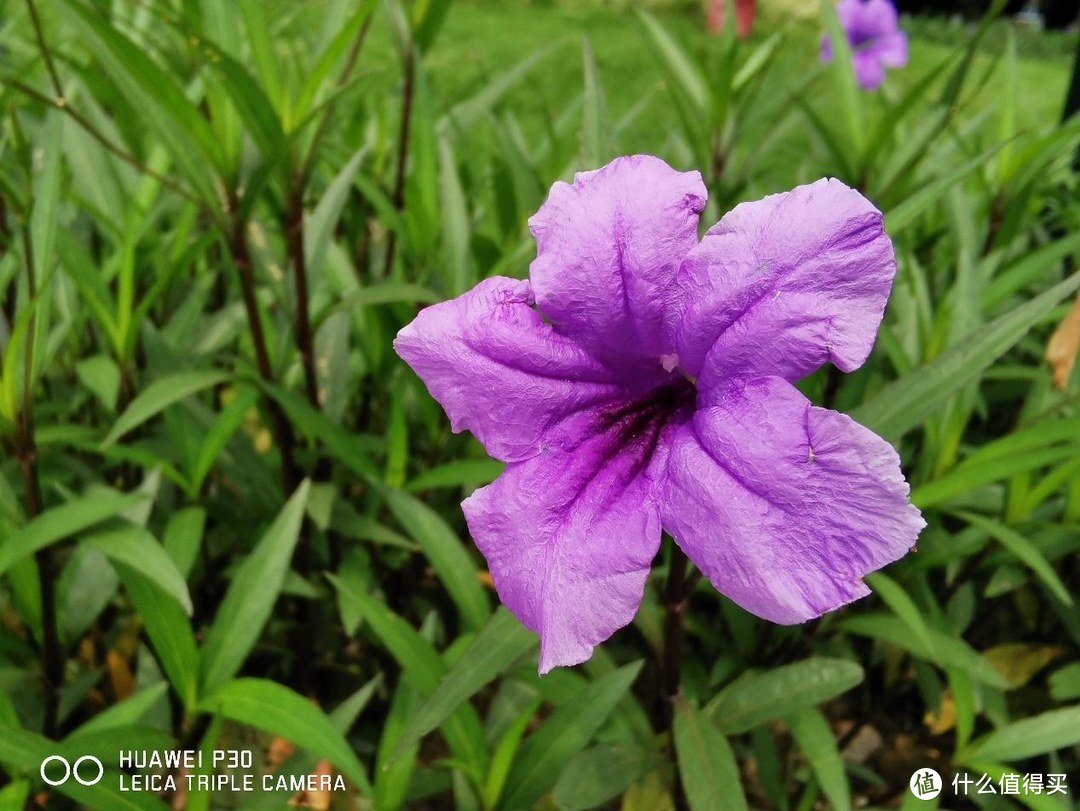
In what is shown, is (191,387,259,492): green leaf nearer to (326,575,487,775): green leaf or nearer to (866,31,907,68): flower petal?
(326,575,487,775): green leaf

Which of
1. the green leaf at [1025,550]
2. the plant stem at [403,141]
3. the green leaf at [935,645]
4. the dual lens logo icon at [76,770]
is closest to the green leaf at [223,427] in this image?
the dual lens logo icon at [76,770]

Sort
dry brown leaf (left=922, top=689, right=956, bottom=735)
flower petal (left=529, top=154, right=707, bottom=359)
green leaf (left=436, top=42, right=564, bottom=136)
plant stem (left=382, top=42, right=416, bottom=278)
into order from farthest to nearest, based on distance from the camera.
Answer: green leaf (left=436, top=42, right=564, bottom=136), plant stem (left=382, top=42, right=416, bottom=278), dry brown leaf (left=922, top=689, right=956, bottom=735), flower petal (left=529, top=154, right=707, bottom=359)

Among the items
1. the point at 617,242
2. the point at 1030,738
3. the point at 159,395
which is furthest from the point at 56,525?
the point at 1030,738

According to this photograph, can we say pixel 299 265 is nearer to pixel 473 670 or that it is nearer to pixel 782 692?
pixel 473 670

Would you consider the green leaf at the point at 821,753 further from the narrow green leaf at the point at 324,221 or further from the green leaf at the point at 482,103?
the green leaf at the point at 482,103

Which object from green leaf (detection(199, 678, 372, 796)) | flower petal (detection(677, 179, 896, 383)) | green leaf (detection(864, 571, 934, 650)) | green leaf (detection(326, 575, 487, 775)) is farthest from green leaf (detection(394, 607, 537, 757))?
green leaf (detection(864, 571, 934, 650))

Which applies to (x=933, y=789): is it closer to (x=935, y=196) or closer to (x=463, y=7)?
(x=935, y=196)

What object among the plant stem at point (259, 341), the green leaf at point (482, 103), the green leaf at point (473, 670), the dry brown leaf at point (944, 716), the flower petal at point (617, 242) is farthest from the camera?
the green leaf at point (482, 103)
